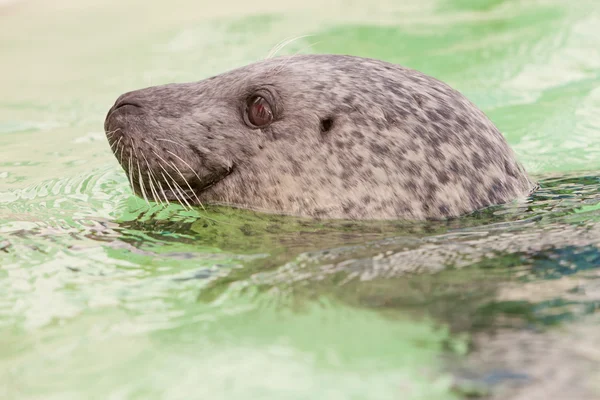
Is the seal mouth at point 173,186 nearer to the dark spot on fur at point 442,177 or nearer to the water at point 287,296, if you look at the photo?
the water at point 287,296

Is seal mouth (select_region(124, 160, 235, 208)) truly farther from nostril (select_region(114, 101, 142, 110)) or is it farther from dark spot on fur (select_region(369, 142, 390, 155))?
dark spot on fur (select_region(369, 142, 390, 155))

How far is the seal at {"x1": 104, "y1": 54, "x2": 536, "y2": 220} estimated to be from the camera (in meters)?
3.95

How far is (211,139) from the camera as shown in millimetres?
4016

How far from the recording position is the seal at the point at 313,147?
3945 millimetres

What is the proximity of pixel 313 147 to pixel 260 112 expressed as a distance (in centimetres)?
30

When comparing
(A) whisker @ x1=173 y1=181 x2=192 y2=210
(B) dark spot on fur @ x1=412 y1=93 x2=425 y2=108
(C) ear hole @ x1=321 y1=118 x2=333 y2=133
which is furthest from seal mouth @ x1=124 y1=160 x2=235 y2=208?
(B) dark spot on fur @ x1=412 y1=93 x2=425 y2=108

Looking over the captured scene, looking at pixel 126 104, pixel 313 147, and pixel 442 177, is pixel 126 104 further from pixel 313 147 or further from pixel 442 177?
pixel 442 177

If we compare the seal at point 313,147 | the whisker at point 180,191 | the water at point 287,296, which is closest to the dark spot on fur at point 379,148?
the seal at point 313,147

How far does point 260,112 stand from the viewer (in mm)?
4023

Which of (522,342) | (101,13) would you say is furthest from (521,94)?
(101,13)

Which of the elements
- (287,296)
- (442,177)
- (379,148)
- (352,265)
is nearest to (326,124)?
(379,148)

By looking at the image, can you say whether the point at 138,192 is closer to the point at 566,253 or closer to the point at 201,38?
the point at 566,253

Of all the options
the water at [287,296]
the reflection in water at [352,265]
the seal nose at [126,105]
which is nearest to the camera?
the water at [287,296]

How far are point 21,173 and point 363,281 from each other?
11.4 ft
